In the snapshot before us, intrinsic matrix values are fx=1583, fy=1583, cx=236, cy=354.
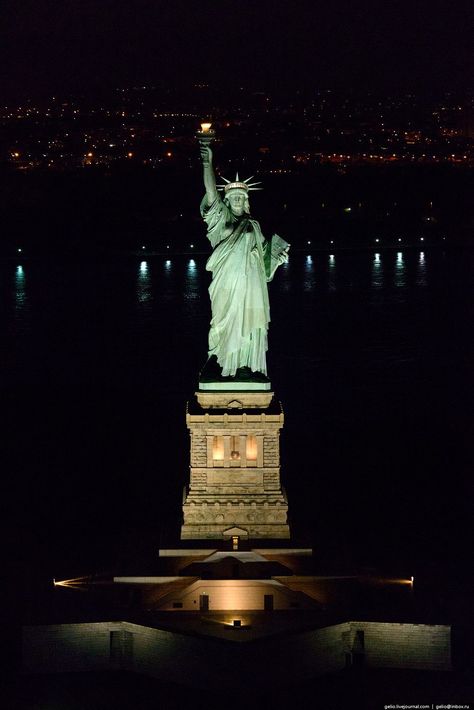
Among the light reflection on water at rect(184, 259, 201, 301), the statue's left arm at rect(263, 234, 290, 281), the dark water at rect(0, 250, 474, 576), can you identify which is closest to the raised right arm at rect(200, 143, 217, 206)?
the statue's left arm at rect(263, 234, 290, 281)

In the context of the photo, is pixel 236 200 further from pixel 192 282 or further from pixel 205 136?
pixel 192 282

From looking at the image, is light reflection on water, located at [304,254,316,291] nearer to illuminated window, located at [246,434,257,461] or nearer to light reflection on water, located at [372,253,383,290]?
light reflection on water, located at [372,253,383,290]

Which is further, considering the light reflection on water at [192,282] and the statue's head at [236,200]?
the light reflection on water at [192,282]

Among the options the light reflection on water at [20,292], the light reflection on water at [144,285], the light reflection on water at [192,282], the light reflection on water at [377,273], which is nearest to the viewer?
the light reflection on water at [20,292]

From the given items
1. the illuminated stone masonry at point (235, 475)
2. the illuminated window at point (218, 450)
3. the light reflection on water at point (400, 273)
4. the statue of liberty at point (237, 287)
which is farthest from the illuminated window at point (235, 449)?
the light reflection on water at point (400, 273)

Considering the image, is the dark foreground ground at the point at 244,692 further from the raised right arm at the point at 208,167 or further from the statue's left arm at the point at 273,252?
the raised right arm at the point at 208,167

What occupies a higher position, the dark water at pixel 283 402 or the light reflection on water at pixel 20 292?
the light reflection on water at pixel 20 292

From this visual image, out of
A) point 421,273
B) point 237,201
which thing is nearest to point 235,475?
point 237,201
